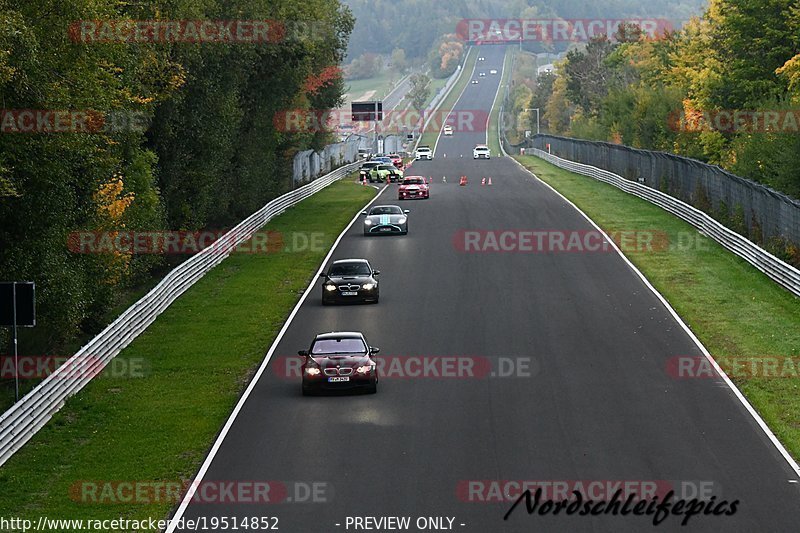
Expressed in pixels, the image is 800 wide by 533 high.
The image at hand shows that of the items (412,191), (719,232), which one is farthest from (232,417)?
(412,191)

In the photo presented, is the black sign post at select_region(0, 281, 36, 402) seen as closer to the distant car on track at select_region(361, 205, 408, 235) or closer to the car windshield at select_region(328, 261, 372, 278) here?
the car windshield at select_region(328, 261, 372, 278)

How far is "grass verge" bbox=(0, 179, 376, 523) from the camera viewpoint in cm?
2219

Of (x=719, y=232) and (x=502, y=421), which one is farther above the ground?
(x=719, y=232)

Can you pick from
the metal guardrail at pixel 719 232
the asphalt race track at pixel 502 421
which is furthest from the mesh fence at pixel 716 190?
the asphalt race track at pixel 502 421

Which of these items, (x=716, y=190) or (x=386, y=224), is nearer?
→ (x=386, y=224)

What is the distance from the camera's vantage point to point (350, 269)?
40812mm

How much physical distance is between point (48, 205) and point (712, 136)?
5906cm

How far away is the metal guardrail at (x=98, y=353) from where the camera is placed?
82.1 ft

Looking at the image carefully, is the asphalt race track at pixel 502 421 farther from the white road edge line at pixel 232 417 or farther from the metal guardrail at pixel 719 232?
the metal guardrail at pixel 719 232

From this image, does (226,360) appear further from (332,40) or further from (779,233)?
(332,40)

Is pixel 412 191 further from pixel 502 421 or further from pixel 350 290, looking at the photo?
pixel 502 421

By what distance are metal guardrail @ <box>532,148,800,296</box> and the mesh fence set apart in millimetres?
845

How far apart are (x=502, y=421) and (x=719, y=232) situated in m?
28.7

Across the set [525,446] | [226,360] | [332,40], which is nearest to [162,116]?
[226,360]
